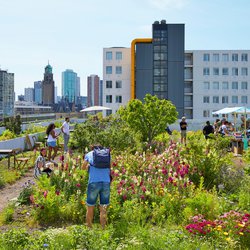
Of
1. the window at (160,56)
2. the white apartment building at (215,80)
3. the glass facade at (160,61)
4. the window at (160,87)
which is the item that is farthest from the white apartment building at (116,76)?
the white apartment building at (215,80)

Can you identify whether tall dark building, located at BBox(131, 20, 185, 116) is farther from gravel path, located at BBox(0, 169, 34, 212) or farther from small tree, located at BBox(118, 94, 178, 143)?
gravel path, located at BBox(0, 169, 34, 212)

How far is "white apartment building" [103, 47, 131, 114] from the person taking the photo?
6500 cm

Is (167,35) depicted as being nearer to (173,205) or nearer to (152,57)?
(152,57)

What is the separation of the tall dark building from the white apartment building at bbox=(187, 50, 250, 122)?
3413mm

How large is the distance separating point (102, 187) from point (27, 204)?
8.81 feet

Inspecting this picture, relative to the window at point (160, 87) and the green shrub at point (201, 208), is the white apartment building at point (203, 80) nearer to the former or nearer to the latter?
the window at point (160, 87)

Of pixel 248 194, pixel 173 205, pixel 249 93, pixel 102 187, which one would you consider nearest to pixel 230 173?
pixel 248 194

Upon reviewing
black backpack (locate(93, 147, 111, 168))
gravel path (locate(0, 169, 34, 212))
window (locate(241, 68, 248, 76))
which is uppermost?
window (locate(241, 68, 248, 76))

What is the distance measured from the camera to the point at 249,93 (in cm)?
6638

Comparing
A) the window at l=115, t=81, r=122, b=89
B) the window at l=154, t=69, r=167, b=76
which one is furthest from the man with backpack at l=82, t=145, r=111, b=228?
the window at l=115, t=81, r=122, b=89

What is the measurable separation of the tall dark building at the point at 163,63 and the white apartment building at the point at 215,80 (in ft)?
11.2

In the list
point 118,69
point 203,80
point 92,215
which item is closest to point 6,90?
point 118,69

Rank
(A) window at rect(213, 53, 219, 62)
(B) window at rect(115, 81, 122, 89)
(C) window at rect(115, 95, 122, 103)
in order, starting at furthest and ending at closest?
(A) window at rect(213, 53, 219, 62)
(B) window at rect(115, 81, 122, 89)
(C) window at rect(115, 95, 122, 103)

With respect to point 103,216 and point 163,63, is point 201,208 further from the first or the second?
point 163,63
